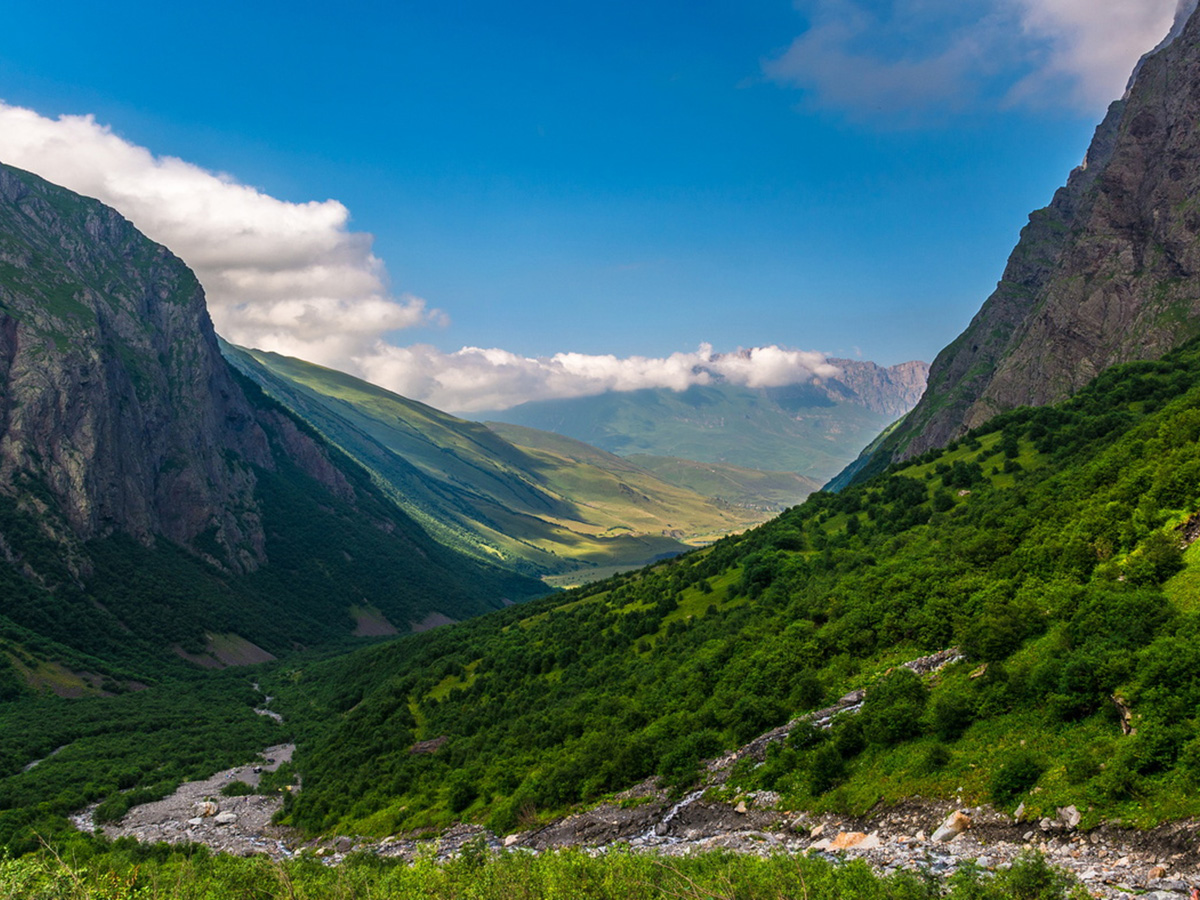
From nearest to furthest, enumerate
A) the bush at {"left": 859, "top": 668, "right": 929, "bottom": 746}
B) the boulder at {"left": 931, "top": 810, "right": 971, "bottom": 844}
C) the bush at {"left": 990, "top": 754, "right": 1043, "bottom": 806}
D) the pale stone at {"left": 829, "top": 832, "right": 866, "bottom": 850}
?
the bush at {"left": 990, "top": 754, "right": 1043, "bottom": 806} → the boulder at {"left": 931, "top": 810, "right": 971, "bottom": 844} → the pale stone at {"left": 829, "top": 832, "right": 866, "bottom": 850} → the bush at {"left": 859, "top": 668, "right": 929, "bottom": 746}

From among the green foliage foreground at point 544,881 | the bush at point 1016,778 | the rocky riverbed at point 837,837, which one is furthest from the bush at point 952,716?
the green foliage foreground at point 544,881

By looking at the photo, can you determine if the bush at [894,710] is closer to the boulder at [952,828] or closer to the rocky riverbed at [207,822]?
the boulder at [952,828]

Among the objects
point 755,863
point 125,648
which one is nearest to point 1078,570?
point 755,863

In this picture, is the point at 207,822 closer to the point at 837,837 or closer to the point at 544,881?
the point at 544,881

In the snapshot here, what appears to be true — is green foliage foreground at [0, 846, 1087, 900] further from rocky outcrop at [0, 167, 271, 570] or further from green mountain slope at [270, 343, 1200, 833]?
rocky outcrop at [0, 167, 271, 570]

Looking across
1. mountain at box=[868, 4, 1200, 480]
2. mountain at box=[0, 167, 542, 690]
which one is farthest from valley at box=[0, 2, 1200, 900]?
mountain at box=[0, 167, 542, 690]

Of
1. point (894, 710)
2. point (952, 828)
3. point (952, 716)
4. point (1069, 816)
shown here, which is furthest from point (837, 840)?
point (1069, 816)
